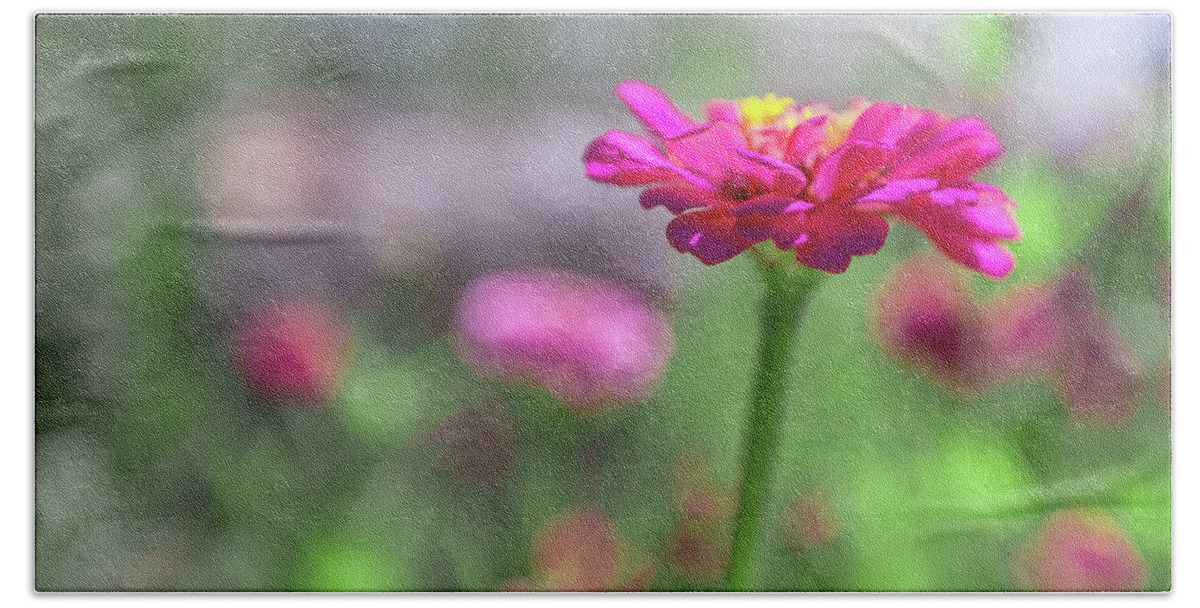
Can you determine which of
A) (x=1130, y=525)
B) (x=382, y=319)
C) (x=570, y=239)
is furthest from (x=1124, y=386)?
(x=382, y=319)

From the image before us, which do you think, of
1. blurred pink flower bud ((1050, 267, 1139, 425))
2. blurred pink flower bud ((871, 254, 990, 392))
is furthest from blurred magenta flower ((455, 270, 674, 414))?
blurred pink flower bud ((1050, 267, 1139, 425))

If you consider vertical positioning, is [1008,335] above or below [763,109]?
below

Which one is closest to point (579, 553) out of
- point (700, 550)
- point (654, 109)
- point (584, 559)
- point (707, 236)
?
point (584, 559)

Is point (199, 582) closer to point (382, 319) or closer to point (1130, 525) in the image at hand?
point (382, 319)

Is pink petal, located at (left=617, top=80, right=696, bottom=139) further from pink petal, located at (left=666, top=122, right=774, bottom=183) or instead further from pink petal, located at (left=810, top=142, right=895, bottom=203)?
pink petal, located at (left=810, top=142, right=895, bottom=203)

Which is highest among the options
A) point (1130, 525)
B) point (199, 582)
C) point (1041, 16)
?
point (1041, 16)

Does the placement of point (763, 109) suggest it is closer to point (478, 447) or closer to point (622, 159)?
point (622, 159)
